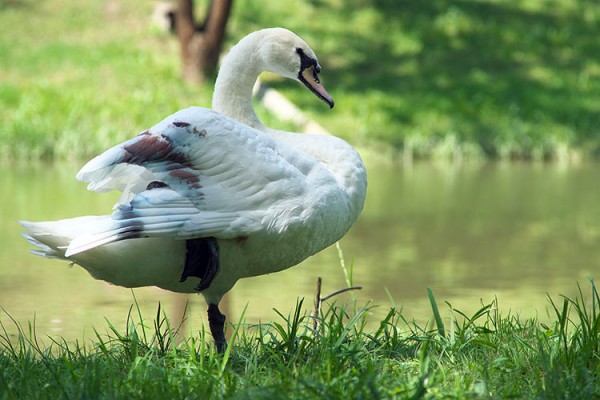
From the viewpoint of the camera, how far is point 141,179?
163 inches

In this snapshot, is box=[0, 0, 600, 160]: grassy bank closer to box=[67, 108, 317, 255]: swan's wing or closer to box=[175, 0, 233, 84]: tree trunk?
box=[175, 0, 233, 84]: tree trunk

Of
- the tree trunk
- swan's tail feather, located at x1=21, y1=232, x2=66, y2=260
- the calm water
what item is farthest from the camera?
the tree trunk

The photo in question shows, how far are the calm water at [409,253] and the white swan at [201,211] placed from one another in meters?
0.25

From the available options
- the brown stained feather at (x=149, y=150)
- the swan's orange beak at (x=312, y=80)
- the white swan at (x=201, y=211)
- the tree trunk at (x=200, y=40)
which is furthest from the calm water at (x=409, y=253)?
the tree trunk at (x=200, y=40)

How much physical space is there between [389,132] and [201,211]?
10898 mm

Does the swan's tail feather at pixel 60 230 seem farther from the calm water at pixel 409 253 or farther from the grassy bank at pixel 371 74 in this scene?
the grassy bank at pixel 371 74

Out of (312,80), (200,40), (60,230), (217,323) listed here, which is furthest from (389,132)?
(60,230)

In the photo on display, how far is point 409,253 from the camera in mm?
8367

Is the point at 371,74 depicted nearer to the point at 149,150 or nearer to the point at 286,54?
the point at 286,54

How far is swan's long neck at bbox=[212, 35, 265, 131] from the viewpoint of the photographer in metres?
4.48

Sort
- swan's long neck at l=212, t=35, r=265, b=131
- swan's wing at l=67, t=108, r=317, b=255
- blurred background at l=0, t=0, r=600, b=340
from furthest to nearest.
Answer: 1. blurred background at l=0, t=0, r=600, b=340
2. swan's long neck at l=212, t=35, r=265, b=131
3. swan's wing at l=67, t=108, r=317, b=255

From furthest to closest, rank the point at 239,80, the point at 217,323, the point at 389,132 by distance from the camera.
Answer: the point at 389,132, the point at 239,80, the point at 217,323

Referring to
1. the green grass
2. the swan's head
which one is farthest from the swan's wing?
the swan's head

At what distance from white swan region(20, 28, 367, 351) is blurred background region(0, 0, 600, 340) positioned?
39.2 inches
